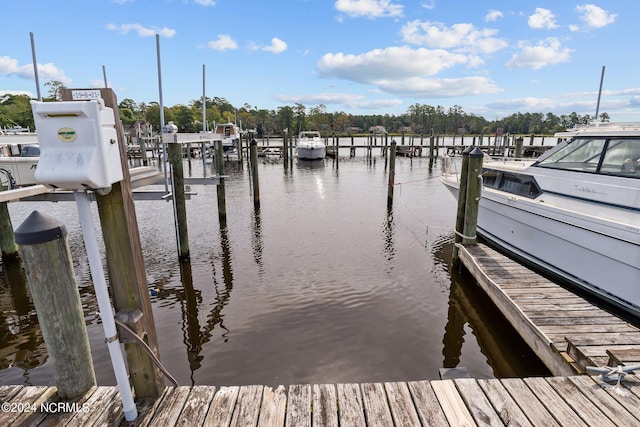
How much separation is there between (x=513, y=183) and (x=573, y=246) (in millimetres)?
2491

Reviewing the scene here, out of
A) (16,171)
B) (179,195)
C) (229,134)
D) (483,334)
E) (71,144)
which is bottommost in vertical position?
(483,334)

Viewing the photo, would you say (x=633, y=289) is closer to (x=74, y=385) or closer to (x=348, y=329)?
(x=348, y=329)

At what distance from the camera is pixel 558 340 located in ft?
12.8

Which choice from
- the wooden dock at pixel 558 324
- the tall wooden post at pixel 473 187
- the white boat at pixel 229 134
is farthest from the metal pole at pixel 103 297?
the white boat at pixel 229 134

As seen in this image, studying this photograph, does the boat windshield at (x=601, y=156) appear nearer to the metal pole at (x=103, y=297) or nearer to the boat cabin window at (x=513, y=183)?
the boat cabin window at (x=513, y=183)

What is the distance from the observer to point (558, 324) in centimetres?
419

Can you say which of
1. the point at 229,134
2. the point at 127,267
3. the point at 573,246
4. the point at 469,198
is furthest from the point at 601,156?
the point at 229,134

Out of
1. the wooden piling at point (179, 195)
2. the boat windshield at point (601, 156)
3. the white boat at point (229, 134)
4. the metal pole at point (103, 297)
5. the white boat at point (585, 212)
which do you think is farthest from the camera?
the white boat at point (229, 134)

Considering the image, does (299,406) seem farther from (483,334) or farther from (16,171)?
(16,171)

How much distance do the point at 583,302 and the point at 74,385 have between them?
5.84 m

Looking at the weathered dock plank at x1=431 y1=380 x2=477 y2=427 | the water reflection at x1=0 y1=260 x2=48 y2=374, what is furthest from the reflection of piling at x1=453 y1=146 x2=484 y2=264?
the water reflection at x1=0 y1=260 x2=48 y2=374

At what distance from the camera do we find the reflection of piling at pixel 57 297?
232 cm

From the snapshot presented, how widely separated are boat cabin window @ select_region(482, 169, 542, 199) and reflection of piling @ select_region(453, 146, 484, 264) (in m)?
1.69

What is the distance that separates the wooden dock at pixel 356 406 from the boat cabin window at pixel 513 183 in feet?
17.9
